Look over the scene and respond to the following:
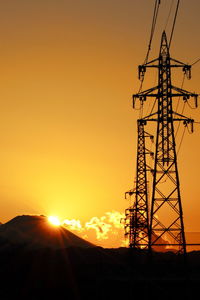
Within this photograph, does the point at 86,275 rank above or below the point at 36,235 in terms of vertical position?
below

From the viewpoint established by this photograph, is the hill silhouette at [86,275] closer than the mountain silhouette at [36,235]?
Yes

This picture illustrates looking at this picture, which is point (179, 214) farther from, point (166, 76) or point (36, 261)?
point (36, 261)

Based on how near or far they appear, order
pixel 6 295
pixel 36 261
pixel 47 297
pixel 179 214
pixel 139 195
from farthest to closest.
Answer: pixel 36 261 < pixel 139 195 < pixel 6 295 < pixel 47 297 < pixel 179 214

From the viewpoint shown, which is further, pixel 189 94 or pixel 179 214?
pixel 189 94

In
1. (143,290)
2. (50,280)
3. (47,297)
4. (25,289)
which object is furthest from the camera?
(50,280)

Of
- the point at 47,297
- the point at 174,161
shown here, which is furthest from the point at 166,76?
the point at 47,297

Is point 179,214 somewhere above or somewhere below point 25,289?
above

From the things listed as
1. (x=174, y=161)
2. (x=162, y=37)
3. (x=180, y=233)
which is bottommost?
(x=180, y=233)

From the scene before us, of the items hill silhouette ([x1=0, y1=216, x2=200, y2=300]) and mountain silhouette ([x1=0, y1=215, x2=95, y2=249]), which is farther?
mountain silhouette ([x1=0, y1=215, x2=95, y2=249])

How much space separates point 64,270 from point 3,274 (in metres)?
7.69

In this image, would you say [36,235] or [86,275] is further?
[36,235]

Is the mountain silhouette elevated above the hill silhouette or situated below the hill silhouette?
above

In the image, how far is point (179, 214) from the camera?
31.7 meters

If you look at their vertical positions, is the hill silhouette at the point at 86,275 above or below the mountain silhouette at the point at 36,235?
below
